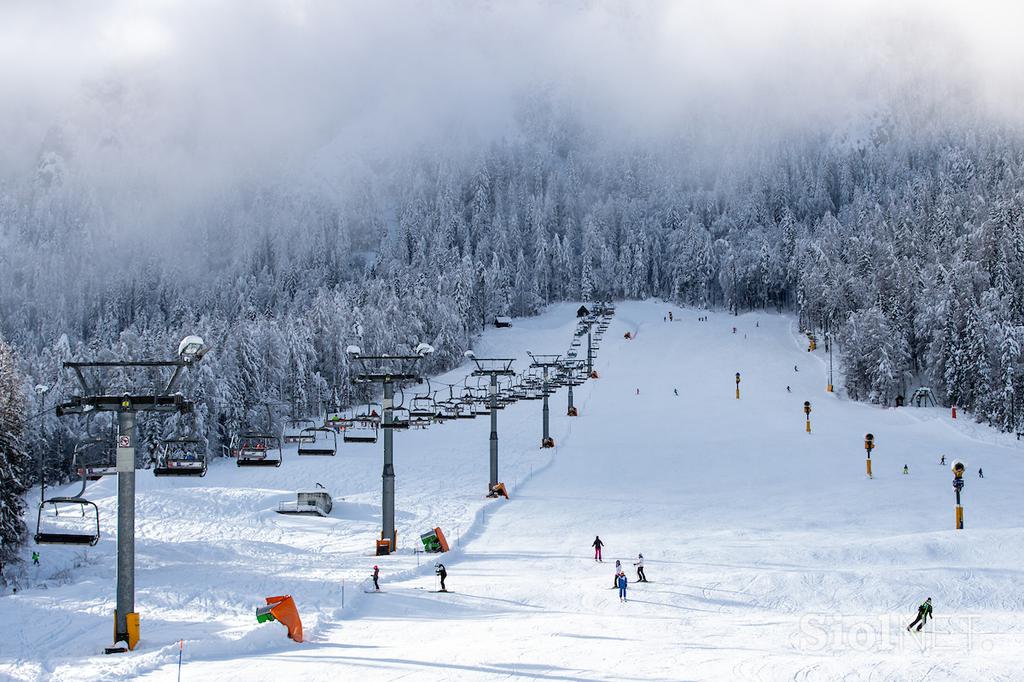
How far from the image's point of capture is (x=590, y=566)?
91.7 ft

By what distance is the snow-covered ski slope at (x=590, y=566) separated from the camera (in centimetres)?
1728

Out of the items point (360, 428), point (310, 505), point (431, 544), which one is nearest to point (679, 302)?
point (360, 428)

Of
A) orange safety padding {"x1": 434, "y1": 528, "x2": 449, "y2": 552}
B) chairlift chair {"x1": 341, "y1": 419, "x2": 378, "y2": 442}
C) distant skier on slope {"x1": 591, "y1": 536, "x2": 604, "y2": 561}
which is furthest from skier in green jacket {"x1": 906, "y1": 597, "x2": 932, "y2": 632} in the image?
chairlift chair {"x1": 341, "y1": 419, "x2": 378, "y2": 442}

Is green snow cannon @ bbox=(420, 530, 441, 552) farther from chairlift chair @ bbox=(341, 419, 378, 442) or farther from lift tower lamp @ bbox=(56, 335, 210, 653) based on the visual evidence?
lift tower lamp @ bbox=(56, 335, 210, 653)

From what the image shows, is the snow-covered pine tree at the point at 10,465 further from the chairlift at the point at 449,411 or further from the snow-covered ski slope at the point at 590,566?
the chairlift at the point at 449,411

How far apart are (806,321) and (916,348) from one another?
40.7 metres

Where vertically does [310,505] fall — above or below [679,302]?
below

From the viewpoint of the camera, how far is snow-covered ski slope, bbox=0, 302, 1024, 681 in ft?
56.7

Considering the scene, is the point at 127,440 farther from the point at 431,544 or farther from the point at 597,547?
the point at 597,547

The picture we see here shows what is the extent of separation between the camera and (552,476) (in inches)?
1901

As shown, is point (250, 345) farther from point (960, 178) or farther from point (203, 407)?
point (960, 178)

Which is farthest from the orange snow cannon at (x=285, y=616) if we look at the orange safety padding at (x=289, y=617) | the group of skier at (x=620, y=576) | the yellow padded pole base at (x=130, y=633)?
the group of skier at (x=620, y=576)

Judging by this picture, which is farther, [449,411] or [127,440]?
[449,411]

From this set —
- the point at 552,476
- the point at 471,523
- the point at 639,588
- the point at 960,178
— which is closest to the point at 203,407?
the point at 552,476
